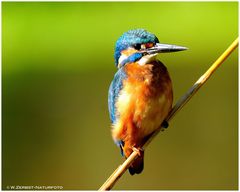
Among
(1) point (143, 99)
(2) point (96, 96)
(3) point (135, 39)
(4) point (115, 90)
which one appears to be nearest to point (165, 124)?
(1) point (143, 99)

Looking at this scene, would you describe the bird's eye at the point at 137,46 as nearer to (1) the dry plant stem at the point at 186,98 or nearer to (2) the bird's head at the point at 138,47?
(2) the bird's head at the point at 138,47

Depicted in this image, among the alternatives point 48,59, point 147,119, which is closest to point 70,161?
point 48,59

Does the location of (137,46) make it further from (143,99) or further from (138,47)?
(143,99)

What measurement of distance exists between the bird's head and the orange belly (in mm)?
41

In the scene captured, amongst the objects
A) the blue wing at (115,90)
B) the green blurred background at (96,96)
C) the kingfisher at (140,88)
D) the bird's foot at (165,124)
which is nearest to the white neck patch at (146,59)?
the kingfisher at (140,88)

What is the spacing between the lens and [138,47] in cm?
332

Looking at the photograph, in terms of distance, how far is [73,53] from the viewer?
17.8ft

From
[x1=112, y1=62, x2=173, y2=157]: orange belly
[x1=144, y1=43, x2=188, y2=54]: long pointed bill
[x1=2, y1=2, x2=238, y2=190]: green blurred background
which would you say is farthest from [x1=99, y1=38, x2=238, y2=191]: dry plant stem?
[x1=2, y1=2, x2=238, y2=190]: green blurred background

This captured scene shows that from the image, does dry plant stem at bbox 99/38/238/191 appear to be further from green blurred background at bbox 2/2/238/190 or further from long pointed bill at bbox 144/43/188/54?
green blurred background at bbox 2/2/238/190

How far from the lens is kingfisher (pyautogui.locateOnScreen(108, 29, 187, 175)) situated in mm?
3271

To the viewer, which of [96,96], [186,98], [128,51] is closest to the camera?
[186,98]

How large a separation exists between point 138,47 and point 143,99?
0.87 ft

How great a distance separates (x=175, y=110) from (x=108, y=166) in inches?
72.3

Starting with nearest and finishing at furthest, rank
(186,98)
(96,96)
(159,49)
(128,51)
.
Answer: (186,98)
(159,49)
(128,51)
(96,96)
